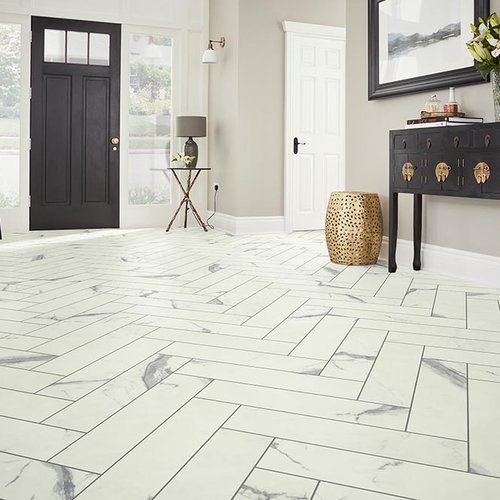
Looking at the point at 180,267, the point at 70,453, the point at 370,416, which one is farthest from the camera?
the point at 180,267

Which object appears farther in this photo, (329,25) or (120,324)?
(329,25)

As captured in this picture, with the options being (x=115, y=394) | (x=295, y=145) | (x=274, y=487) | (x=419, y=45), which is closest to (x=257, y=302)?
(x=115, y=394)

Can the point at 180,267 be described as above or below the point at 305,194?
below

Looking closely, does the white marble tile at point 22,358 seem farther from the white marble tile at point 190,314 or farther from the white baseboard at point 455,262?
the white baseboard at point 455,262

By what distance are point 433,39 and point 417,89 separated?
0.34 metres

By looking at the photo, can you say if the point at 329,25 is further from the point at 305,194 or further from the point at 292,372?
the point at 292,372

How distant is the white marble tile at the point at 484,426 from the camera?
1504 mm

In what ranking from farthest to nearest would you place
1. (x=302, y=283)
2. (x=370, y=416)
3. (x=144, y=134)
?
1. (x=144, y=134)
2. (x=302, y=283)
3. (x=370, y=416)

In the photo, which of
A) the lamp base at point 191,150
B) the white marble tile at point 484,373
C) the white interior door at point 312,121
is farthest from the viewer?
the lamp base at point 191,150

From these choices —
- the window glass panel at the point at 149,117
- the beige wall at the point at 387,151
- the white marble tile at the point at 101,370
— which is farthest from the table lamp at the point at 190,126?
the white marble tile at the point at 101,370

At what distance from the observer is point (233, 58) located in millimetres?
6734

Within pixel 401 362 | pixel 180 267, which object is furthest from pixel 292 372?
pixel 180 267

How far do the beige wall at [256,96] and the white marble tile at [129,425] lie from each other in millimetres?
4799

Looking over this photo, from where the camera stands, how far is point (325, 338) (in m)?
2.65
